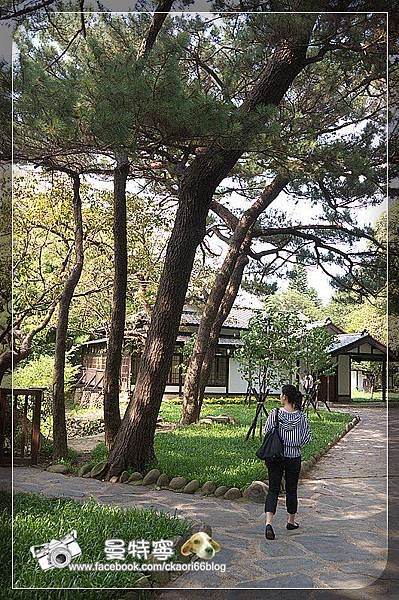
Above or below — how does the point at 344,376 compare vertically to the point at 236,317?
below

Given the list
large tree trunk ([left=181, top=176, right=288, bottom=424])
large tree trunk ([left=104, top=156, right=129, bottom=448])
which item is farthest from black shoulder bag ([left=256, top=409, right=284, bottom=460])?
large tree trunk ([left=104, top=156, right=129, bottom=448])

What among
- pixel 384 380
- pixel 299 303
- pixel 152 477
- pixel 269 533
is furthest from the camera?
pixel 384 380

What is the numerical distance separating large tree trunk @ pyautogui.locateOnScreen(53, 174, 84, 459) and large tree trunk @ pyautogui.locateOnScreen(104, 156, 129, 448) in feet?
0.68

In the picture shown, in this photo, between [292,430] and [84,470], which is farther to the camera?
[84,470]

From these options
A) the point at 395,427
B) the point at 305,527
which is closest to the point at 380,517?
the point at 305,527

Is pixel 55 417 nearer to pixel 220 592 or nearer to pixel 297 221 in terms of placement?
pixel 220 592

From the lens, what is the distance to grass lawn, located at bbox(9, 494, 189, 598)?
2.87 m

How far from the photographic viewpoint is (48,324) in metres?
3.60

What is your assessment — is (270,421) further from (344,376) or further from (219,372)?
(344,376)

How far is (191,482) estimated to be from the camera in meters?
3.56

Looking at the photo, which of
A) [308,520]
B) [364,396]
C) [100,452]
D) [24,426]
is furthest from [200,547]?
[364,396]

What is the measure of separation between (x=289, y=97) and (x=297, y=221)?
0.67 meters

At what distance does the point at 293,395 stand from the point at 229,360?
0.46 meters

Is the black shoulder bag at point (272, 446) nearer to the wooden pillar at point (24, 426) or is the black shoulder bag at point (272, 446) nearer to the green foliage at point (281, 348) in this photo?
the green foliage at point (281, 348)
